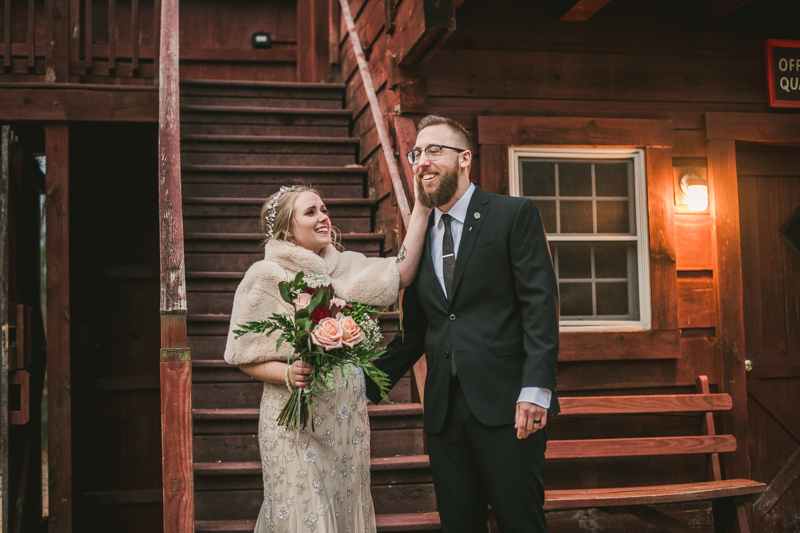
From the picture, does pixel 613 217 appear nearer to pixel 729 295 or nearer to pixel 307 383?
pixel 729 295

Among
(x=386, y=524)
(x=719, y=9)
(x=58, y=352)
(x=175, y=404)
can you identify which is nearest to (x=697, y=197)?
(x=719, y=9)

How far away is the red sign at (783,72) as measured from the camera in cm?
494

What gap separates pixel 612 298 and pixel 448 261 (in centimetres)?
243

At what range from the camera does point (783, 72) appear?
497cm

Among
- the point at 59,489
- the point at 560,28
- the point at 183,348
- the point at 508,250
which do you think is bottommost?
the point at 59,489

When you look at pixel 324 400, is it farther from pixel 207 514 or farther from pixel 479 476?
pixel 207 514

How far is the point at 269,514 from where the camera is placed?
2771 millimetres

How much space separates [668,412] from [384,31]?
3156 millimetres

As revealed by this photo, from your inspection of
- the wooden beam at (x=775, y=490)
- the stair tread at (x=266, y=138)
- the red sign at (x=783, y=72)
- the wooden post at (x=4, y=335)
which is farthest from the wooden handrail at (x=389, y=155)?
the wooden beam at (x=775, y=490)

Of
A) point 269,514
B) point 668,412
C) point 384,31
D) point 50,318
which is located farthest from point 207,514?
point 384,31

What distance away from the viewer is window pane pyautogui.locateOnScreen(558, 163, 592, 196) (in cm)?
482

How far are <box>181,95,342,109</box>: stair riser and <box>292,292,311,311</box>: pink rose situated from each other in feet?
13.4

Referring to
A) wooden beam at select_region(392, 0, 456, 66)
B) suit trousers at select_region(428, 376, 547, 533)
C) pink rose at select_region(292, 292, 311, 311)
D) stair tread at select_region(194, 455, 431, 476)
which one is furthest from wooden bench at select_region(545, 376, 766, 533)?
wooden beam at select_region(392, 0, 456, 66)

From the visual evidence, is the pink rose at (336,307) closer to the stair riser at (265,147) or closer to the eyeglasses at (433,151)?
the eyeglasses at (433,151)
